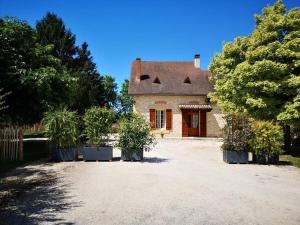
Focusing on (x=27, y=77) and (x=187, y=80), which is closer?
(x=27, y=77)

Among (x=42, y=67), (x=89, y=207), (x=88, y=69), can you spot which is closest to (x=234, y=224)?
(x=89, y=207)

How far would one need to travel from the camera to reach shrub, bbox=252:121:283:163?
12117 millimetres

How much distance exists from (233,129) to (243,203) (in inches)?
261

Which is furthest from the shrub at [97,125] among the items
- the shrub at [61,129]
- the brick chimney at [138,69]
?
the brick chimney at [138,69]

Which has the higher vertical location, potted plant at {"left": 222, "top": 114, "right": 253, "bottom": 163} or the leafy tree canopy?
the leafy tree canopy

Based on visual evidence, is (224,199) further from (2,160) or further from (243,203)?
(2,160)

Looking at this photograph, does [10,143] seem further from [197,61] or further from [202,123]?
[197,61]

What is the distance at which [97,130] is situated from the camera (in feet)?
40.8

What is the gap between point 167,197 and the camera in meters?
6.82

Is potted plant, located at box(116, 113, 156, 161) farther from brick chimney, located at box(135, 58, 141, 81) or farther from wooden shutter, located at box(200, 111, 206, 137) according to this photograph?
brick chimney, located at box(135, 58, 141, 81)

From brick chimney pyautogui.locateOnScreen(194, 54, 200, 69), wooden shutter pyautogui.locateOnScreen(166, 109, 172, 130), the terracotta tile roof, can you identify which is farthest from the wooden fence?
brick chimney pyautogui.locateOnScreen(194, 54, 200, 69)

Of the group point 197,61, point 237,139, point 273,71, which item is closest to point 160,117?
point 197,61

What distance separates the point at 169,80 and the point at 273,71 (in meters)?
15.4

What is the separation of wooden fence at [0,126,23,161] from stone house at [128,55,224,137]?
16.0 m
